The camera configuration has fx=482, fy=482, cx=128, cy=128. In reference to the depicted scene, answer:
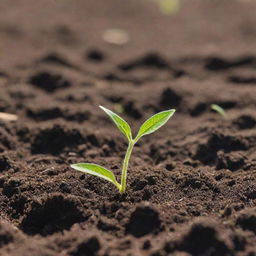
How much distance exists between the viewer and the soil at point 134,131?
1.58 metres

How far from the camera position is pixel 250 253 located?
147 centimetres

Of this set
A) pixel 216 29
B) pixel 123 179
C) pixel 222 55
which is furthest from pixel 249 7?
pixel 123 179

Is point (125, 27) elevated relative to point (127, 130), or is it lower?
lower

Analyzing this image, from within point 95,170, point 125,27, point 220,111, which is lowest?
point 125,27

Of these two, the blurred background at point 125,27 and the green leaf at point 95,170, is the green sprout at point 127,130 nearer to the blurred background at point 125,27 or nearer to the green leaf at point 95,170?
the green leaf at point 95,170

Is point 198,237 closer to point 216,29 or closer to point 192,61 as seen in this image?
point 192,61

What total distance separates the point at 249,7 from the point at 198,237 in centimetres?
332

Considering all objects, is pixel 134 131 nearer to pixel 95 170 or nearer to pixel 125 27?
pixel 95 170

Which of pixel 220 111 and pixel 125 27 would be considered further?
pixel 125 27

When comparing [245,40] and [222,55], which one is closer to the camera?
[222,55]

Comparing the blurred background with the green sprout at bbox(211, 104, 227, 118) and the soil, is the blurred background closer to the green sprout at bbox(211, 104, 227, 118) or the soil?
the soil

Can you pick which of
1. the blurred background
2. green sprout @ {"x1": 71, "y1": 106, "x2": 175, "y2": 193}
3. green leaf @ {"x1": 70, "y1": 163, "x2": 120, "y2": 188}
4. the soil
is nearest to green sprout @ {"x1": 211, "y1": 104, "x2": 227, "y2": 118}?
the soil

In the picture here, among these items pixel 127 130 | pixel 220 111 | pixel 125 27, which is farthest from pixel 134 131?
pixel 125 27

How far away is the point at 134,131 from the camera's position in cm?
251
